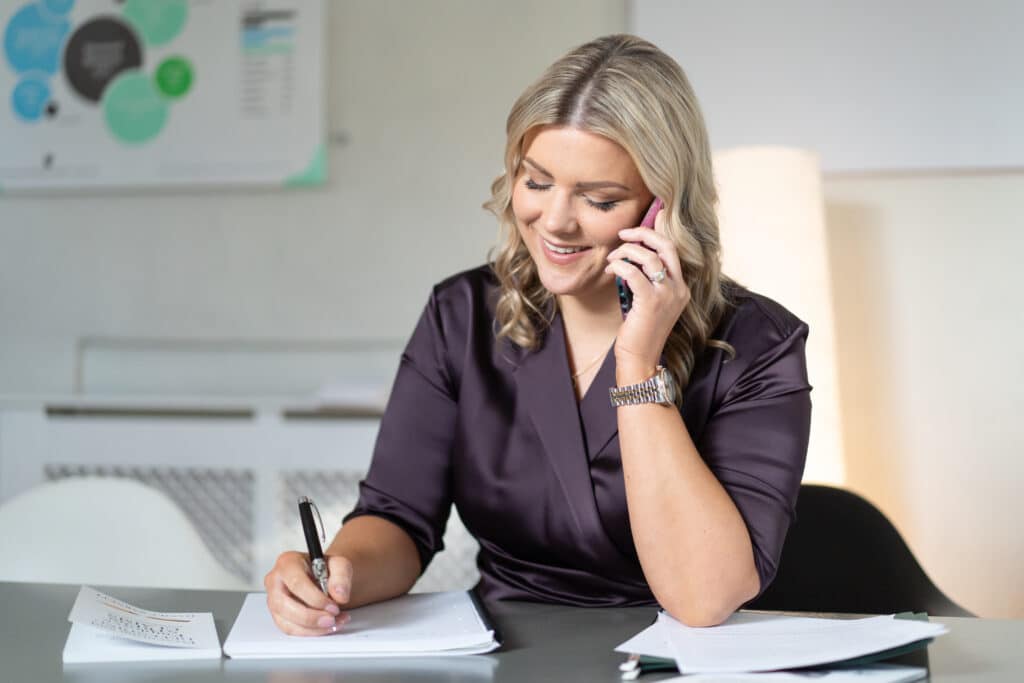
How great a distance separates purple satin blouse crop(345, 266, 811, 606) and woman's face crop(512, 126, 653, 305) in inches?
5.8

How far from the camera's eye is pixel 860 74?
9.04 feet

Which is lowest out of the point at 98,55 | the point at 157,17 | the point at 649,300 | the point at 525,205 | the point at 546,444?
the point at 546,444

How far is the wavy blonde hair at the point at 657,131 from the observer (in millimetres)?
1330

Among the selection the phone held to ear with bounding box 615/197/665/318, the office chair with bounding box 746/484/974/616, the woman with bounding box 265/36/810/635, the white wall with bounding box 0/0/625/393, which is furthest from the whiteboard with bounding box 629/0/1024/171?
the phone held to ear with bounding box 615/197/665/318

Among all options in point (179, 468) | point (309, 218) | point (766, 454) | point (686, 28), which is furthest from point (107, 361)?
point (766, 454)

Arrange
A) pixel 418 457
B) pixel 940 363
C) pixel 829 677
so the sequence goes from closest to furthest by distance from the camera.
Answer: pixel 829 677, pixel 418 457, pixel 940 363

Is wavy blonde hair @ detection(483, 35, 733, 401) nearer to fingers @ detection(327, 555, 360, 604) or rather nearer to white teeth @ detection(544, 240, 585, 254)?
white teeth @ detection(544, 240, 585, 254)

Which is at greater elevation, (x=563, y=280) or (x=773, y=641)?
(x=563, y=280)

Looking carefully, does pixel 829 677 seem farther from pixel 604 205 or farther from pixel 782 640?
pixel 604 205

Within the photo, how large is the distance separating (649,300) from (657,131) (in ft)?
0.69

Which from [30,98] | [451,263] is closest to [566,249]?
[451,263]

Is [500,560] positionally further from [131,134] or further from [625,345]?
[131,134]

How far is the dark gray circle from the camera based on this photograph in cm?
319

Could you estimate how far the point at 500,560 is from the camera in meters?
1.52
